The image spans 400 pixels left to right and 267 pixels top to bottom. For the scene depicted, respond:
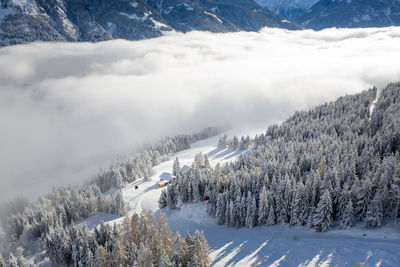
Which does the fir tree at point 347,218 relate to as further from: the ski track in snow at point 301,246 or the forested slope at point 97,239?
the forested slope at point 97,239

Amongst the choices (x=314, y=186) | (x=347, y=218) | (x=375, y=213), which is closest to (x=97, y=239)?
(x=314, y=186)

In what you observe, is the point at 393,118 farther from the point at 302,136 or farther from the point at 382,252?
the point at 382,252

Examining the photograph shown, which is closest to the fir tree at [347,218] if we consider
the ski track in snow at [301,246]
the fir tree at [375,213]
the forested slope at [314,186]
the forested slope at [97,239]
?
the forested slope at [314,186]

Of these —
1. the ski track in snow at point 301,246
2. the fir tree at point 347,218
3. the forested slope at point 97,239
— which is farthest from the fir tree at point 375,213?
the forested slope at point 97,239

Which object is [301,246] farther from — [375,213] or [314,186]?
[375,213]

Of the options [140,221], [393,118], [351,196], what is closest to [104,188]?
[140,221]

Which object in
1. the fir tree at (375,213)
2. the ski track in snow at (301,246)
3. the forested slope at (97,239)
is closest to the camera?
the ski track in snow at (301,246)

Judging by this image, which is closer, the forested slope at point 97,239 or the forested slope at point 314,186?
the forested slope at point 97,239

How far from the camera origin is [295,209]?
182ft

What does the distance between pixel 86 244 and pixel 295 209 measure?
52.0m

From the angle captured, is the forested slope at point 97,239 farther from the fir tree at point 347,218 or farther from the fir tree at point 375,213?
the fir tree at point 375,213

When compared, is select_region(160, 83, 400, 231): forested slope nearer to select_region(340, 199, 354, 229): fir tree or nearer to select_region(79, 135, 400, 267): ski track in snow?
select_region(340, 199, 354, 229): fir tree

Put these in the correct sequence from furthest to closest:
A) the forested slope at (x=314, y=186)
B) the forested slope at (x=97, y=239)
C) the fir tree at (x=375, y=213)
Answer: the forested slope at (x=314, y=186) < the fir tree at (x=375, y=213) < the forested slope at (x=97, y=239)

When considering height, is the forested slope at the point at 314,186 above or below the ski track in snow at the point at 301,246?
above
